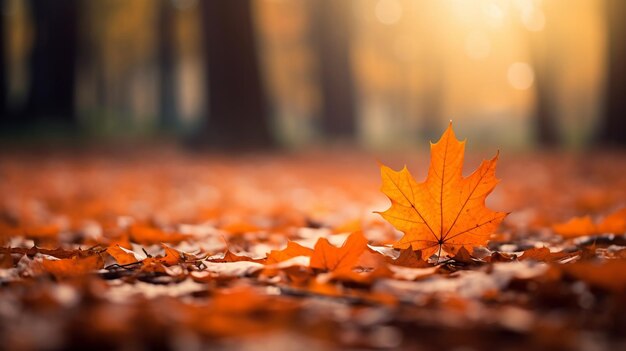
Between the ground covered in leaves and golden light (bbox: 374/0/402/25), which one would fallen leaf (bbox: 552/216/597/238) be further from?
golden light (bbox: 374/0/402/25)

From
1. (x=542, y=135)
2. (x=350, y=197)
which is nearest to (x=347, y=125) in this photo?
(x=542, y=135)

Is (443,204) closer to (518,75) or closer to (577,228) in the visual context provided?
(577,228)

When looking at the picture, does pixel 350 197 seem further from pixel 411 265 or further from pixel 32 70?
pixel 32 70

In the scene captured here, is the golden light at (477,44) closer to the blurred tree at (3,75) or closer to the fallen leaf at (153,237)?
the blurred tree at (3,75)

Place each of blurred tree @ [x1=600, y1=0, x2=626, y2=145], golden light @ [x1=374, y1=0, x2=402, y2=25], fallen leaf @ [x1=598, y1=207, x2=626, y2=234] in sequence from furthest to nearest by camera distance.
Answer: golden light @ [x1=374, y1=0, x2=402, y2=25], blurred tree @ [x1=600, y1=0, x2=626, y2=145], fallen leaf @ [x1=598, y1=207, x2=626, y2=234]

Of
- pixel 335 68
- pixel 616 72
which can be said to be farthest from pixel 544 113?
pixel 335 68

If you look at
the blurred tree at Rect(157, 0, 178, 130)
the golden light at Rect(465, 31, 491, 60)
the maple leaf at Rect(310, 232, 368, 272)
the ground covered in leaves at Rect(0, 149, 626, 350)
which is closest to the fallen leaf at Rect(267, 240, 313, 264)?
the ground covered in leaves at Rect(0, 149, 626, 350)

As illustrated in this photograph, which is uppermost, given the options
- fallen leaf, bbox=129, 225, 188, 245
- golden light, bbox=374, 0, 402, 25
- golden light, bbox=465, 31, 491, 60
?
golden light, bbox=374, 0, 402, 25

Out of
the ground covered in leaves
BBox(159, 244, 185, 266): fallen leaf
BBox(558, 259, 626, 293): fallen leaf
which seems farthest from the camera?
BBox(159, 244, 185, 266): fallen leaf
